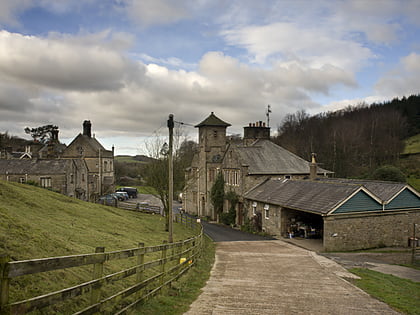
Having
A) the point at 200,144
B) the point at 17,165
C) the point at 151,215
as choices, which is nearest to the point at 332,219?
the point at 151,215

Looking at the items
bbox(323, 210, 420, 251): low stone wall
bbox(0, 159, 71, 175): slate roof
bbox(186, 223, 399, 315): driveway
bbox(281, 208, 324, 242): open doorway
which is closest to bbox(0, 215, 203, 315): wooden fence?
bbox(186, 223, 399, 315): driveway

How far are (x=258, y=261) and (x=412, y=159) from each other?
206 feet

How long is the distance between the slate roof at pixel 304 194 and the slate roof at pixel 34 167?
75.3 feet

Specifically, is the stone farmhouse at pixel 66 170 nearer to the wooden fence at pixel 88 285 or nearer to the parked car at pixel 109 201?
the parked car at pixel 109 201

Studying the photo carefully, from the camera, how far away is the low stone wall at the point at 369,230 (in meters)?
22.1

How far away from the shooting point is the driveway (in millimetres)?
8008

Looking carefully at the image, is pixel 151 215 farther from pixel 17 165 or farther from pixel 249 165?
pixel 17 165

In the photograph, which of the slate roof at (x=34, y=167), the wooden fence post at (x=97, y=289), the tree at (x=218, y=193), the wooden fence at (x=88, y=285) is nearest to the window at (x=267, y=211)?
the tree at (x=218, y=193)

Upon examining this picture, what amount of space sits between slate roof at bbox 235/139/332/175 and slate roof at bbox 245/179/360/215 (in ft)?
8.13

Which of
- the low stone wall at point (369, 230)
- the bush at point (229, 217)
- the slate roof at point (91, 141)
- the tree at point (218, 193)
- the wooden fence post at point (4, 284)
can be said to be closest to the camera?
the wooden fence post at point (4, 284)

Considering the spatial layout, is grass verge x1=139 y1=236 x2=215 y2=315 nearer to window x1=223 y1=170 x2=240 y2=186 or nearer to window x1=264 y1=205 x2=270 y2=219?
window x1=264 y1=205 x2=270 y2=219

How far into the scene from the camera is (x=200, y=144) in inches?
1823

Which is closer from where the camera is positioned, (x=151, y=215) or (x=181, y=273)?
(x=181, y=273)

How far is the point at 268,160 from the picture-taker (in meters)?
38.9
